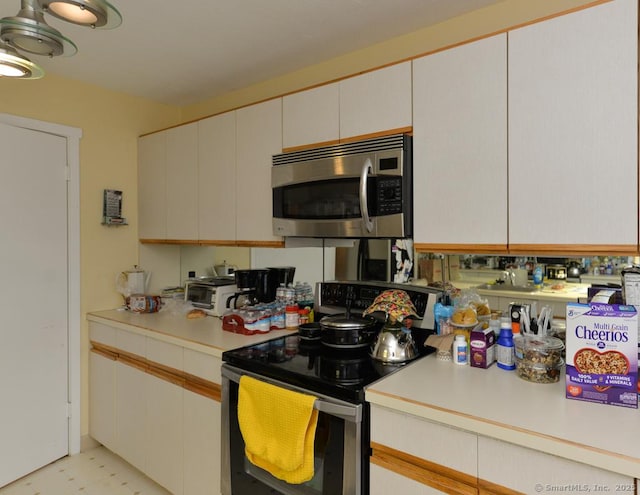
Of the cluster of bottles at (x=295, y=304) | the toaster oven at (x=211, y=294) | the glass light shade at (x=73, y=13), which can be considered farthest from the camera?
the toaster oven at (x=211, y=294)

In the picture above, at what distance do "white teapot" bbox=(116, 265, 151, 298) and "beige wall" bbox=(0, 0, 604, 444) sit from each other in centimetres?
5

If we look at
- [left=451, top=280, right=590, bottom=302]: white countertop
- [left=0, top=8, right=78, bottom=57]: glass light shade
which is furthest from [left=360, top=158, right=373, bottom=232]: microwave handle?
[left=0, top=8, right=78, bottom=57]: glass light shade

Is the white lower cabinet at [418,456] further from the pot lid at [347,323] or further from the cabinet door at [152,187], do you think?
the cabinet door at [152,187]

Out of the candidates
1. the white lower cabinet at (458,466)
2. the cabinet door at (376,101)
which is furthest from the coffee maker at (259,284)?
the white lower cabinet at (458,466)

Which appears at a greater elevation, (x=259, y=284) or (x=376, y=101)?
(x=376, y=101)

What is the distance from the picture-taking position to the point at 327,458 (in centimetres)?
140

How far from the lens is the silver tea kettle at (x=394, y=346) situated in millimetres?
1563

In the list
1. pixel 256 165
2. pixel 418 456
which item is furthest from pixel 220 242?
pixel 418 456

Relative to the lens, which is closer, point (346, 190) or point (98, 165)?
point (346, 190)

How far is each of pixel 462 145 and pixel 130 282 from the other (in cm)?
233

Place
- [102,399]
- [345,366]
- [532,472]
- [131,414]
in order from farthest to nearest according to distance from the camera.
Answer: [102,399] < [131,414] < [345,366] < [532,472]

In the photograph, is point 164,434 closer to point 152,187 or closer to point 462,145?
point 152,187

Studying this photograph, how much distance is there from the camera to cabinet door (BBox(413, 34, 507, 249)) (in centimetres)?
147

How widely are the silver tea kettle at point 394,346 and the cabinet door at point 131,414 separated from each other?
54.3 inches
